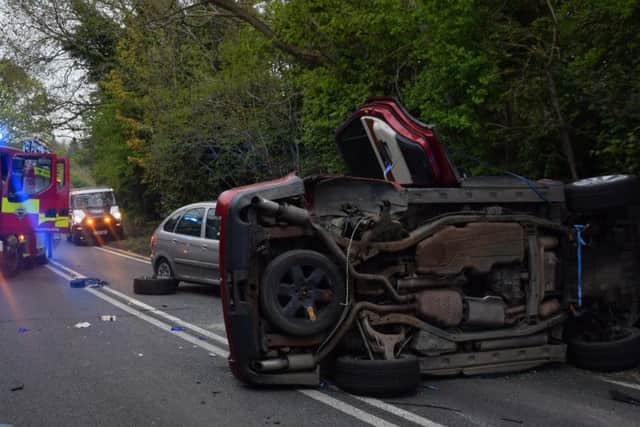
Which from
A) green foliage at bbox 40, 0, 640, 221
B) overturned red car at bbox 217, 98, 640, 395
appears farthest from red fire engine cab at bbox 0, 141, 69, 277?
overturned red car at bbox 217, 98, 640, 395

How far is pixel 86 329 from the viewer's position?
9.27 metres

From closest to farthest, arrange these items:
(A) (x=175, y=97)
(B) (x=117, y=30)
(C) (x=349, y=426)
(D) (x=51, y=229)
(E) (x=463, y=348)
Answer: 1. (C) (x=349, y=426)
2. (E) (x=463, y=348)
3. (D) (x=51, y=229)
4. (A) (x=175, y=97)
5. (B) (x=117, y=30)

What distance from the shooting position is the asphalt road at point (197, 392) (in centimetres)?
547

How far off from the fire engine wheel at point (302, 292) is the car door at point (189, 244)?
611cm

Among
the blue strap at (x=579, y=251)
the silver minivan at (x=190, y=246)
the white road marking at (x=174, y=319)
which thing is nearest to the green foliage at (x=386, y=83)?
the blue strap at (x=579, y=251)

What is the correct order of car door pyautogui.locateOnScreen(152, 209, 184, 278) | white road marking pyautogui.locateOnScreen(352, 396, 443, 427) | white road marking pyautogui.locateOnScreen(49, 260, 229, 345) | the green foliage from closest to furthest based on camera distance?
white road marking pyautogui.locateOnScreen(352, 396, 443, 427) < white road marking pyautogui.locateOnScreen(49, 260, 229, 345) < the green foliage < car door pyautogui.locateOnScreen(152, 209, 184, 278)

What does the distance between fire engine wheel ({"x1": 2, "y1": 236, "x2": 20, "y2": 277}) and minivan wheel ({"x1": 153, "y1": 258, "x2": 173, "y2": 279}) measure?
429 cm

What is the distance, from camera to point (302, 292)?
20.5 feet

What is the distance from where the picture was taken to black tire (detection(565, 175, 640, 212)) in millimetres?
6727

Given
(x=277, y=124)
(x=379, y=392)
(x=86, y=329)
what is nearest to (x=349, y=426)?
(x=379, y=392)

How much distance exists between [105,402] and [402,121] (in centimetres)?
384

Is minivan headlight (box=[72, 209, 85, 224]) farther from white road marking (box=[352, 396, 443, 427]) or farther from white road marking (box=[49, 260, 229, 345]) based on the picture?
white road marking (box=[352, 396, 443, 427])

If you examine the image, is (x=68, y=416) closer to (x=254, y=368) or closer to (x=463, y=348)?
(x=254, y=368)

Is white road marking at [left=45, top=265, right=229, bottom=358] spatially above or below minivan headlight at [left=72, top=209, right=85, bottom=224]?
below
